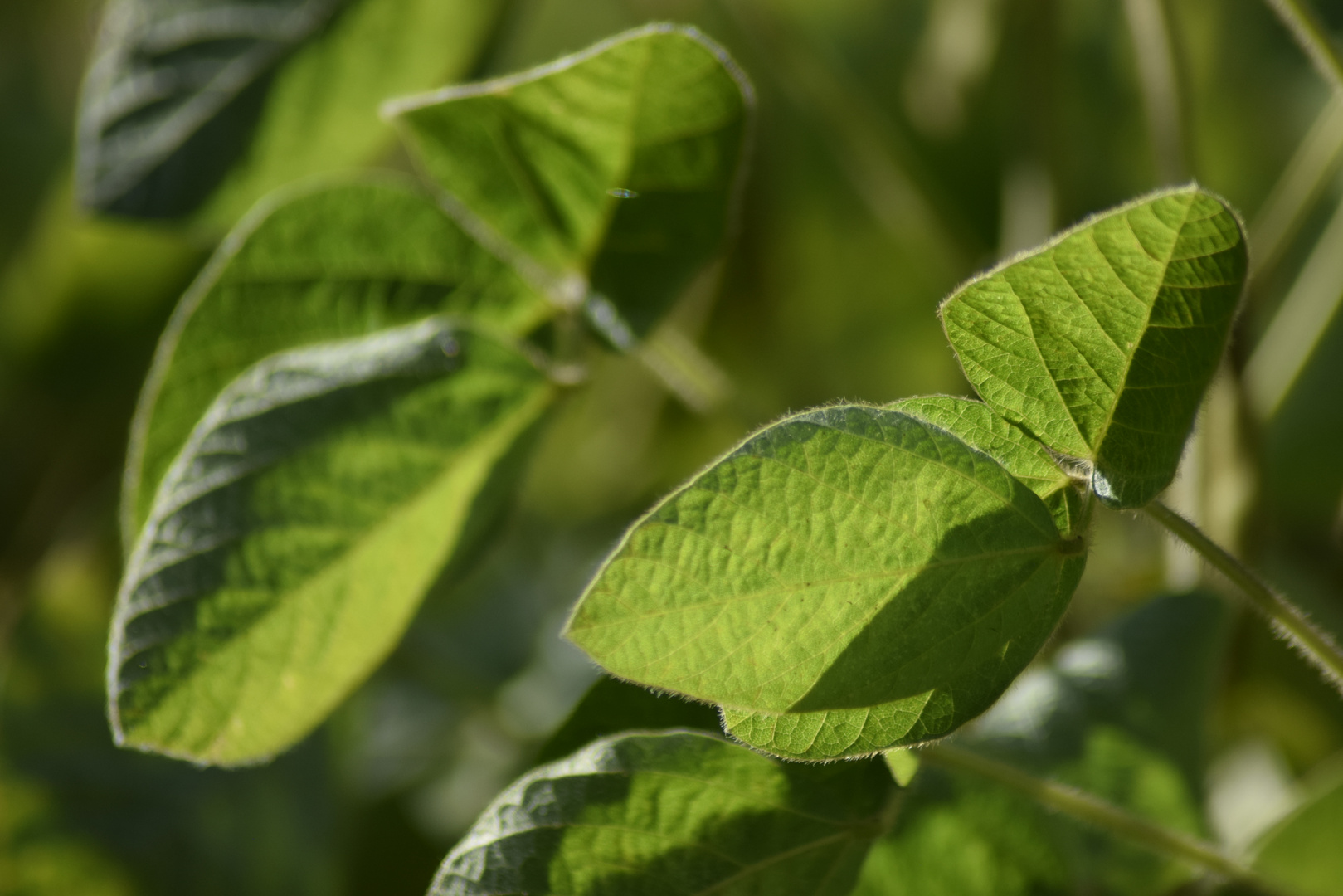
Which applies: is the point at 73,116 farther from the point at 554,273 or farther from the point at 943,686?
the point at 943,686

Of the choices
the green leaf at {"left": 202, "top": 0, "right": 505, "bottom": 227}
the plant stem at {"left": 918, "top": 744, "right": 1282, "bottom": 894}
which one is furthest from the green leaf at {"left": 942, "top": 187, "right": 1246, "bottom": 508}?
the green leaf at {"left": 202, "top": 0, "right": 505, "bottom": 227}

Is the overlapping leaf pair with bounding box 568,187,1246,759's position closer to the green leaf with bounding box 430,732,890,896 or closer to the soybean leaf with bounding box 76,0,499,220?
the green leaf with bounding box 430,732,890,896

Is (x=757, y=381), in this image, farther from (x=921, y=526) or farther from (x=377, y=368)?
(x=921, y=526)

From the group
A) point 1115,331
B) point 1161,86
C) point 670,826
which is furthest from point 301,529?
point 1161,86

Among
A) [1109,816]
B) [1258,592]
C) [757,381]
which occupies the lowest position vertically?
[757,381]

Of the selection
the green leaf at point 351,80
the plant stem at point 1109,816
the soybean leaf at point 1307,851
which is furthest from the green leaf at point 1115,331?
the green leaf at point 351,80

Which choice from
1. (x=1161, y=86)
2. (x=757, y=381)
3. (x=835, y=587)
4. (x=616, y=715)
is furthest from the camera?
(x=757, y=381)

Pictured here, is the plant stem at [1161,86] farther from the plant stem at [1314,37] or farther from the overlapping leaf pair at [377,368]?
the overlapping leaf pair at [377,368]
